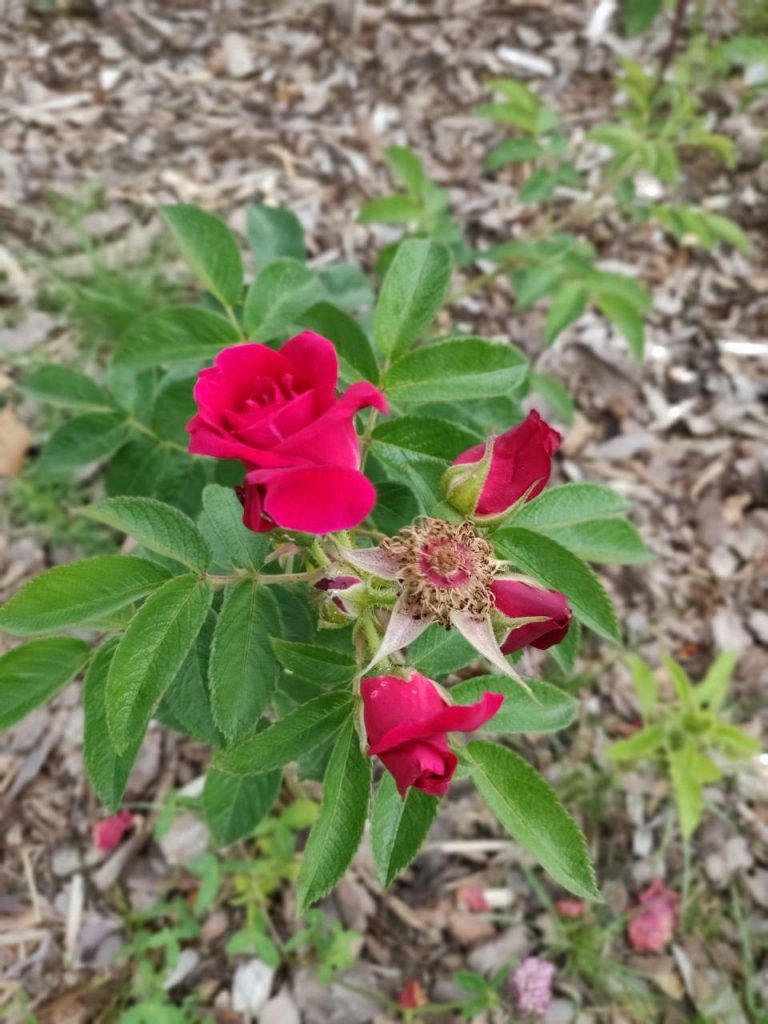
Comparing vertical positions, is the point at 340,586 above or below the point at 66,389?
above

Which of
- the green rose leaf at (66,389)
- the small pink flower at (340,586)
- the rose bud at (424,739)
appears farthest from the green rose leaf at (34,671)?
the green rose leaf at (66,389)

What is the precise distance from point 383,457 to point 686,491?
190 centimetres

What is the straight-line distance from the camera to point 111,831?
80.1 inches

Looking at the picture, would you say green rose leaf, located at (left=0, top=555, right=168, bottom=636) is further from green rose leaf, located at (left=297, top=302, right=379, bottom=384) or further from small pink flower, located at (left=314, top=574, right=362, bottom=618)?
green rose leaf, located at (left=297, top=302, right=379, bottom=384)

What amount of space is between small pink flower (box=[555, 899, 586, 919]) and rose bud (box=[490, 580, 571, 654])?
1.40 meters

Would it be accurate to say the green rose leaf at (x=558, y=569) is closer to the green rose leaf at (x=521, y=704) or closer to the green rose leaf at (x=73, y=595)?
the green rose leaf at (x=521, y=704)

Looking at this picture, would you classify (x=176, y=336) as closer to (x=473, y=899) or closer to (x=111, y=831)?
(x=111, y=831)

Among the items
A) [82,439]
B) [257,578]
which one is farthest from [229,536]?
[82,439]

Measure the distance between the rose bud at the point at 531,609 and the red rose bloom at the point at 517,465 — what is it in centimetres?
10

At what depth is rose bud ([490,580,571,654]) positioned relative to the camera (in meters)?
0.92

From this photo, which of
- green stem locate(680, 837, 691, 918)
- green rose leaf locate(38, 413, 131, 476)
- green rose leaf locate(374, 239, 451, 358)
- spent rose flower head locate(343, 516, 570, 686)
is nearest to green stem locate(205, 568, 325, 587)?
spent rose flower head locate(343, 516, 570, 686)

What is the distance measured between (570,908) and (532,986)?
12.8 inches

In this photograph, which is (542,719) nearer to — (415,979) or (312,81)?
(415,979)

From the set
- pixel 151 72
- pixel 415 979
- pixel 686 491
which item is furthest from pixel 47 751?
pixel 151 72
